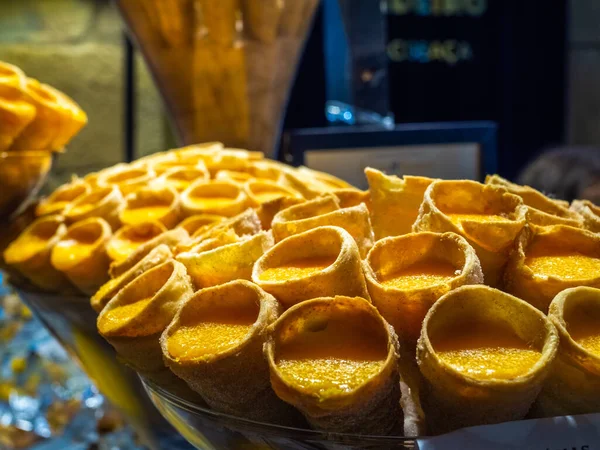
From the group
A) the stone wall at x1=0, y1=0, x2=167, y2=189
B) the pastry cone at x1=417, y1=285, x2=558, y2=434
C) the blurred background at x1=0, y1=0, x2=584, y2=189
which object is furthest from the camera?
the blurred background at x1=0, y1=0, x2=584, y2=189

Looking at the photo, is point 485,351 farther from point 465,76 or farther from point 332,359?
point 465,76

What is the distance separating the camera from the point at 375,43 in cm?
109

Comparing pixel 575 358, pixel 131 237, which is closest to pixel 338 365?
pixel 575 358

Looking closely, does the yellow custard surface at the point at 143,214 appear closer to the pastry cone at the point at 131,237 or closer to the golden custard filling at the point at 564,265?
the pastry cone at the point at 131,237

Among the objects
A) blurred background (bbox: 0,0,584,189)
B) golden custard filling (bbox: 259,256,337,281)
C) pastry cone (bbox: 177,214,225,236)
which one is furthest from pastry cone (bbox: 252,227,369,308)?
blurred background (bbox: 0,0,584,189)

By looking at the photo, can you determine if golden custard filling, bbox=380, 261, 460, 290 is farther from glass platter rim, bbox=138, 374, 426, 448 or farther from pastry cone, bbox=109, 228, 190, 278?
pastry cone, bbox=109, 228, 190, 278

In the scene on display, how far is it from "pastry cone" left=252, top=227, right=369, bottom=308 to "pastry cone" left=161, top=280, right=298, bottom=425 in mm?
15

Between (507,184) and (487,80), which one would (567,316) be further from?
(487,80)

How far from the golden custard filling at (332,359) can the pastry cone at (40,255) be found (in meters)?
0.42

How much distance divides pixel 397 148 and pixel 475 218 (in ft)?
1.40

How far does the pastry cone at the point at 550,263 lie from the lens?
1.17ft

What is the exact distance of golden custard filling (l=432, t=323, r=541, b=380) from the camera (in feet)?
A: 0.96

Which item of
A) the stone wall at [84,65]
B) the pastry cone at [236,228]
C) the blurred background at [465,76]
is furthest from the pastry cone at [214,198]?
the stone wall at [84,65]

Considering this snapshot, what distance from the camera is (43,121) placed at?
0.79m
